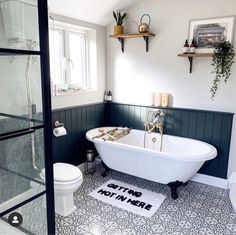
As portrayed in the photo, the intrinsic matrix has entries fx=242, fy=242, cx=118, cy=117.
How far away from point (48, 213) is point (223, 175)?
2.31 metres

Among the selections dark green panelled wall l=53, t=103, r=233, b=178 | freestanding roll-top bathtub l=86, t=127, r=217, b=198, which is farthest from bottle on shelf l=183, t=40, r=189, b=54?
freestanding roll-top bathtub l=86, t=127, r=217, b=198

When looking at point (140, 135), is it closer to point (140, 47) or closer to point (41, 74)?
point (140, 47)

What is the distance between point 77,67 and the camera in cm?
366

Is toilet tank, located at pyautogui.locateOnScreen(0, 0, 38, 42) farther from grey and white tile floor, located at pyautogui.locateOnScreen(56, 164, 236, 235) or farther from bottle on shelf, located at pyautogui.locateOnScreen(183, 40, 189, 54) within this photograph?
bottle on shelf, located at pyautogui.locateOnScreen(183, 40, 189, 54)

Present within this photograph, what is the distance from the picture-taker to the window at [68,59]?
322cm

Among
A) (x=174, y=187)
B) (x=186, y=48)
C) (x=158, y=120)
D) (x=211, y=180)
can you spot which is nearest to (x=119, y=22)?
(x=186, y=48)

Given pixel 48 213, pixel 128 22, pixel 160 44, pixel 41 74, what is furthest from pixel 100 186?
pixel 128 22

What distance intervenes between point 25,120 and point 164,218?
5.60 ft

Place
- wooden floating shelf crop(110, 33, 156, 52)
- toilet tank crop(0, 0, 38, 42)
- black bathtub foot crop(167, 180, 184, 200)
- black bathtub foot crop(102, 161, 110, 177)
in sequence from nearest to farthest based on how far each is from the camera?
toilet tank crop(0, 0, 38, 42) < black bathtub foot crop(167, 180, 184, 200) < wooden floating shelf crop(110, 33, 156, 52) < black bathtub foot crop(102, 161, 110, 177)

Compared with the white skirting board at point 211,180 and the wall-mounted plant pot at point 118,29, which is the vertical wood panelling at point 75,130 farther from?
the white skirting board at point 211,180

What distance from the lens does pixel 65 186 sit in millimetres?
2404

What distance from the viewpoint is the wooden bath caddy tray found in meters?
3.36

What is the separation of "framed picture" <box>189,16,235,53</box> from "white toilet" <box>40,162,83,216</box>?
2.17 m

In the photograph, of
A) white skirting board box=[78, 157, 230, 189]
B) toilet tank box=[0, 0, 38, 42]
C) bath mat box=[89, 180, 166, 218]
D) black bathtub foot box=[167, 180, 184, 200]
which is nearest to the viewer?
toilet tank box=[0, 0, 38, 42]
